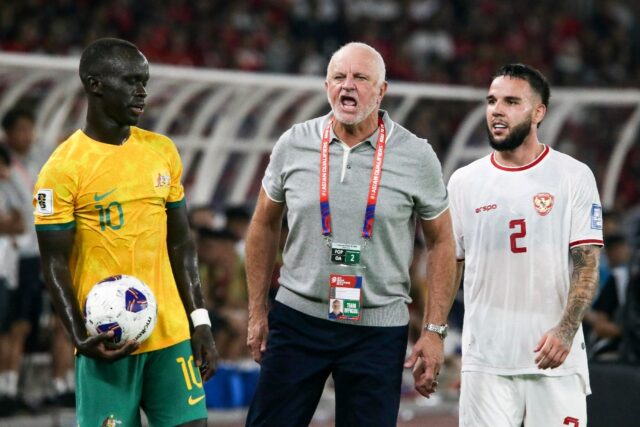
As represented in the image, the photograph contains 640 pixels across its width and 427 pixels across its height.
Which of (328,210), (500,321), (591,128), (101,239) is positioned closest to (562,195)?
(500,321)

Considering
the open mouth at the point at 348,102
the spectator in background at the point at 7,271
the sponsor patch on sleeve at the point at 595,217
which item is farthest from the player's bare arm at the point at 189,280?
the spectator in background at the point at 7,271

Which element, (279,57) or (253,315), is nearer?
(253,315)

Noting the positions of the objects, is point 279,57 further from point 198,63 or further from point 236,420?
point 236,420

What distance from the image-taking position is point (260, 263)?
A: 5566 mm

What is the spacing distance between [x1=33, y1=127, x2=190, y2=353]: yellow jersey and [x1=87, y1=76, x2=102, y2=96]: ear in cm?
18

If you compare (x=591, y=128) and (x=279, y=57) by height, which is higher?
(x=279, y=57)

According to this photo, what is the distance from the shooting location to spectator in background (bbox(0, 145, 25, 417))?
936 centimetres

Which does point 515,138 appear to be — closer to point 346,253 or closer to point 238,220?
point 346,253

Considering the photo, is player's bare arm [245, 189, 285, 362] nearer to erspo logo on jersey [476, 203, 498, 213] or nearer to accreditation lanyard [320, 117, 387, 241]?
accreditation lanyard [320, 117, 387, 241]

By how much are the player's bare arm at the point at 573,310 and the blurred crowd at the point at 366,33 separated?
10.6 meters

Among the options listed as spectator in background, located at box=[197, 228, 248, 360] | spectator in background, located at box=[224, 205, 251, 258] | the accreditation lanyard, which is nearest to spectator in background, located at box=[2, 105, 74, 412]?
spectator in background, located at box=[197, 228, 248, 360]

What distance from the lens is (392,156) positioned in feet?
17.6

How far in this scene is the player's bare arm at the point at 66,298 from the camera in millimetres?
4914

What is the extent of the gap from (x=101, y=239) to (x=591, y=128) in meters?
10.0
